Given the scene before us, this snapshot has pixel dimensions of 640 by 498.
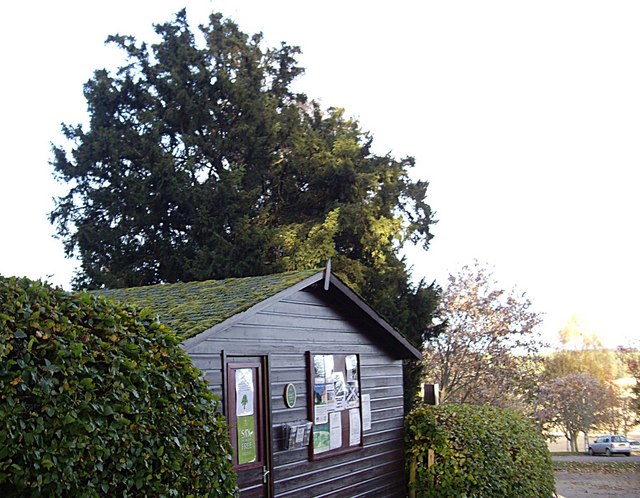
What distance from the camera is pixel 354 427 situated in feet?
35.9

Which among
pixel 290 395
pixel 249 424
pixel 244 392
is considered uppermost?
pixel 244 392

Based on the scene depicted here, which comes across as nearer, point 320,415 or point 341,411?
point 320,415

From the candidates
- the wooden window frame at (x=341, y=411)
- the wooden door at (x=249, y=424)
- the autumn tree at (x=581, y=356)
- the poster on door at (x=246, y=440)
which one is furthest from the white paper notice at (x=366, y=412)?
the autumn tree at (x=581, y=356)

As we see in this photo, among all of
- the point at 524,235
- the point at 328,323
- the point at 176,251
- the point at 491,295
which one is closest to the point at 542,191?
the point at 524,235

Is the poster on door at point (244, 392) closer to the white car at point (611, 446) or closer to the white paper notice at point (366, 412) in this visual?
the white paper notice at point (366, 412)

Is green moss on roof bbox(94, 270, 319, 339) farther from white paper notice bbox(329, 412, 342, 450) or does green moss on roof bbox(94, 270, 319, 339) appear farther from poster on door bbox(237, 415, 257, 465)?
white paper notice bbox(329, 412, 342, 450)

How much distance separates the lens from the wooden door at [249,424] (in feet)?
27.3

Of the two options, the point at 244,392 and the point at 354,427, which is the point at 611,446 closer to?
the point at 354,427

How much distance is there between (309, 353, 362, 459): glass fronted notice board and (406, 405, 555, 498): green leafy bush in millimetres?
1725

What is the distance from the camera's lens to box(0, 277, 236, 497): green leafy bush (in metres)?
4.50

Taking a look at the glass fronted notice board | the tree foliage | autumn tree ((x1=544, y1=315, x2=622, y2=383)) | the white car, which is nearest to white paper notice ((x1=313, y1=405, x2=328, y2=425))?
the glass fronted notice board

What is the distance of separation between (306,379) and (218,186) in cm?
1265

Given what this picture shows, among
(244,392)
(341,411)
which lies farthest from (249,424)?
(341,411)

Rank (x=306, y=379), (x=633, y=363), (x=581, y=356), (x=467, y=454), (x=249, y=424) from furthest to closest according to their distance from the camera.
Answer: (x=581, y=356) → (x=633, y=363) → (x=467, y=454) → (x=306, y=379) → (x=249, y=424)
